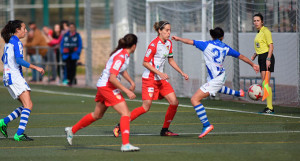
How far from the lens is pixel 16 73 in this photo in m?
10.8

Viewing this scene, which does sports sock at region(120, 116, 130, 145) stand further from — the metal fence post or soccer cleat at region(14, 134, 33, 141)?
the metal fence post

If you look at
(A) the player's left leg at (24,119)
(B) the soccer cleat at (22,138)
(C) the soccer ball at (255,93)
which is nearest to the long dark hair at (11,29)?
(A) the player's left leg at (24,119)

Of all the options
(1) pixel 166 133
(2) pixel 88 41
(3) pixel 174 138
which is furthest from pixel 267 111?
(2) pixel 88 41

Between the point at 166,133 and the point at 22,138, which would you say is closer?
the point at 22,138

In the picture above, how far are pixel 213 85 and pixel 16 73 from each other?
3.30 metres

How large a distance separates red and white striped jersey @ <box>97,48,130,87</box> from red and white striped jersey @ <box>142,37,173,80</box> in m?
1.58

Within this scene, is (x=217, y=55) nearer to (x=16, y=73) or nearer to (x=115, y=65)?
(x=115, y=65)

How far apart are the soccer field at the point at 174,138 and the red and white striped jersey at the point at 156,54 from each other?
1042mm

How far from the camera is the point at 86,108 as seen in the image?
16.0m

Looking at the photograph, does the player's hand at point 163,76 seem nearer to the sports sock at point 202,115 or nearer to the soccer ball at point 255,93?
the sports sock at point 202,115

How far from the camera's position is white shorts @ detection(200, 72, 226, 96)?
10945 millimetres

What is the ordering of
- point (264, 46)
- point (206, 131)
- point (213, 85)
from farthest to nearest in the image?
1. point (264, 46)
2. point (213, 85)
3. point (206, 131)

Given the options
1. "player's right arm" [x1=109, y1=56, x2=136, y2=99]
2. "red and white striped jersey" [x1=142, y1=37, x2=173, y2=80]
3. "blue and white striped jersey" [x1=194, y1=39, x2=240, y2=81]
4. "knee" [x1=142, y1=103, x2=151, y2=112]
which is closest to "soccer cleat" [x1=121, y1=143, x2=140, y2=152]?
"player's right arm" [x1=109, y1=56, x2=136, y2=99]

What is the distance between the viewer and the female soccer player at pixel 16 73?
10.6m
